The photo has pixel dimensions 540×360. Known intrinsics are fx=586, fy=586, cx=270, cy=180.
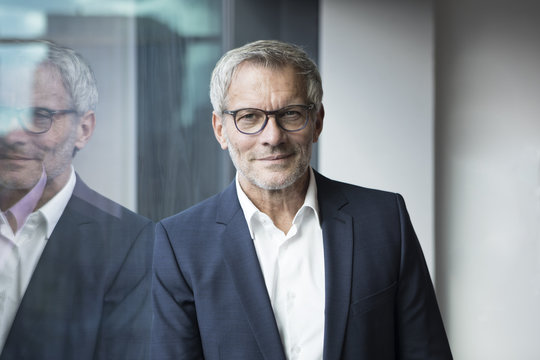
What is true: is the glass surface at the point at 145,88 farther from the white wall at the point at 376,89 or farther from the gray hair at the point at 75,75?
the white wall at the point at 376,89

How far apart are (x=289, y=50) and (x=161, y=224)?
0.56 meters

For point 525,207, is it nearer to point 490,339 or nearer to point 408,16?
point 490,339

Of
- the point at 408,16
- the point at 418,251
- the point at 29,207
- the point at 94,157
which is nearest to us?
the point at 29,207

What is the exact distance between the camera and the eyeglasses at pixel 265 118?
146cm

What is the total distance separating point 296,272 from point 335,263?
0.34ft

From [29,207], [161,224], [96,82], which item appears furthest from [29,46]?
[161,224]

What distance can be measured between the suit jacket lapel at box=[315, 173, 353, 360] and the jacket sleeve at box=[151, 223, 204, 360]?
336 mm

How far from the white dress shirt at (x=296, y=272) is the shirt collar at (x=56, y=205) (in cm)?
43

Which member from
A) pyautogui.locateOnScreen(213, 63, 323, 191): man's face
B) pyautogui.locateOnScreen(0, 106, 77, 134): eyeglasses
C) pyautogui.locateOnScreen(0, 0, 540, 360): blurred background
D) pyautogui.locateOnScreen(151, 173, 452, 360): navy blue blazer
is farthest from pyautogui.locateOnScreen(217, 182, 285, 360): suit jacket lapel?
pyautogui.locateOnScreen(0, 0, 540, 360): blurred background

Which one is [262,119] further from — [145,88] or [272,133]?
[145,88]

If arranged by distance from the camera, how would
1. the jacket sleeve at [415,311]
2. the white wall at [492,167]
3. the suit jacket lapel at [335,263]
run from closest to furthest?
the suit jacket lapel at [335,263]
the jacket sleeve at [415,311]
the white wall at [492,167]

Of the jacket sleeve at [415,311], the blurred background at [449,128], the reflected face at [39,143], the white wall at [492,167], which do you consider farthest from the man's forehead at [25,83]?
the white wall at [492,167]

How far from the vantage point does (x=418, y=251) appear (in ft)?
5.16

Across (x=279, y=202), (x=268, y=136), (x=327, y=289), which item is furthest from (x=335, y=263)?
(x=268, y=136)
